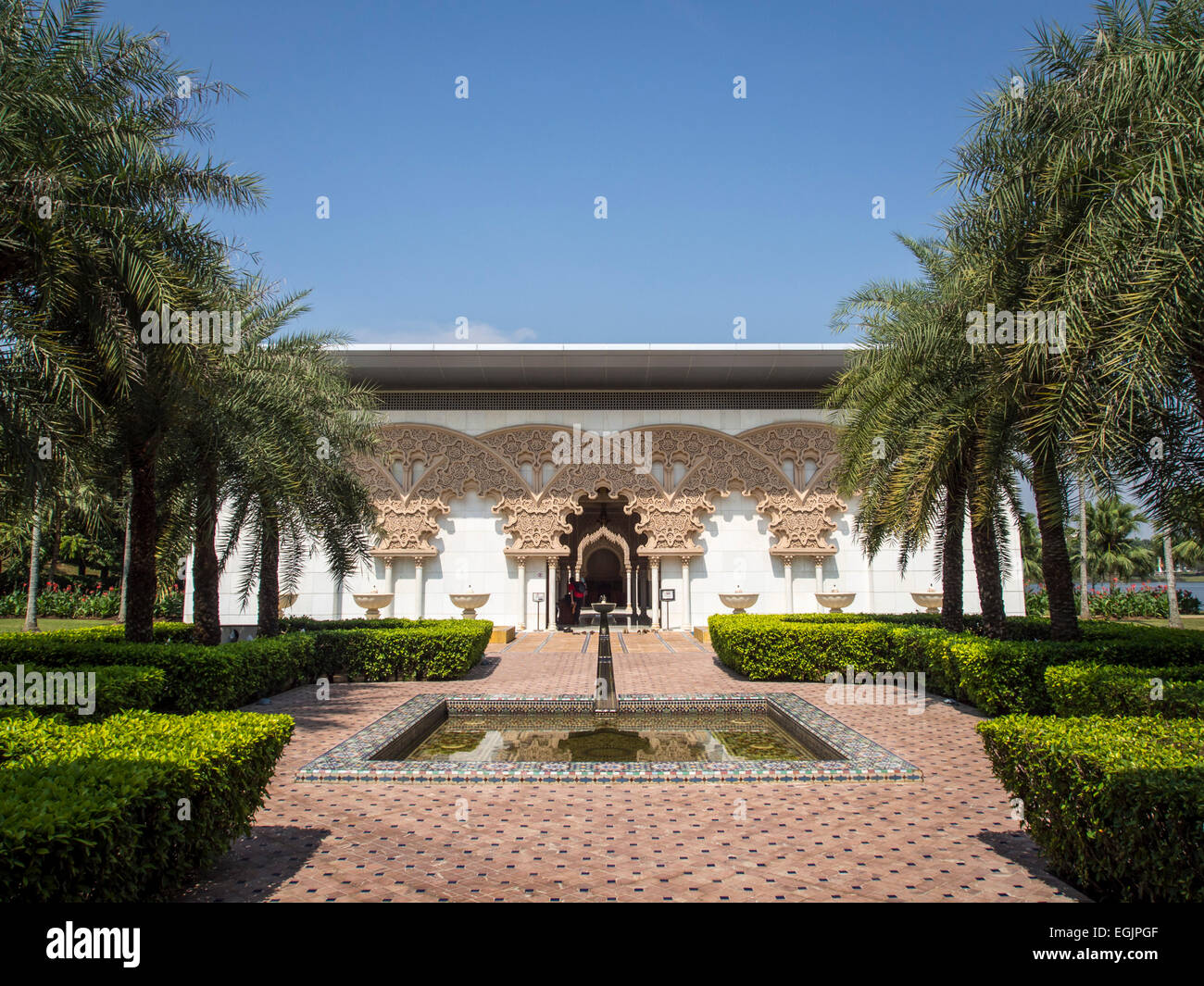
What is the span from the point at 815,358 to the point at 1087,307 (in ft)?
35.3

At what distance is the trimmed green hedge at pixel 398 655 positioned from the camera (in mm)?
10602

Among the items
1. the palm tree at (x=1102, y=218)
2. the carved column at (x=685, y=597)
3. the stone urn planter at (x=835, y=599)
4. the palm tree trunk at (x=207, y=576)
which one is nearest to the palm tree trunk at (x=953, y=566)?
the palm tree at (x=1102, y=218)

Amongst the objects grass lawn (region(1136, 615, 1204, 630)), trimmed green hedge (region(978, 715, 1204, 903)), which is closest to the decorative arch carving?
trimmed green hedge (region(978, 715, 1204, 903))

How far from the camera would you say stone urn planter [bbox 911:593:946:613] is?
15.9 m

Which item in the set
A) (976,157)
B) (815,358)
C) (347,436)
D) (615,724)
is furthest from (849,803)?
(815,358)

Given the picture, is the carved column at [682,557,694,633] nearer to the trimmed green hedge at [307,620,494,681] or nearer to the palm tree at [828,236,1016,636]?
the palm tree at [828,236,1016,636]

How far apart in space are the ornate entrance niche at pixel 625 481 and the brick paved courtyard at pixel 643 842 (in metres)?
10.3

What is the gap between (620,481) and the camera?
1691cm

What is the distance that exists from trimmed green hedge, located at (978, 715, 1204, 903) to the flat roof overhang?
12.1 meters

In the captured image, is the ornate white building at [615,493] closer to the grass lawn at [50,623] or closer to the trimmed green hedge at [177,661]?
the trimmed green hedge at [177,661]

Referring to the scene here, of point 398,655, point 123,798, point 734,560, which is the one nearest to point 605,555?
point 734,560

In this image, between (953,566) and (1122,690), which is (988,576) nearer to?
(953,566)

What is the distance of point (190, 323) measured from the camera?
5.77 metres

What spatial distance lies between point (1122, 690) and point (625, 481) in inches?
475
